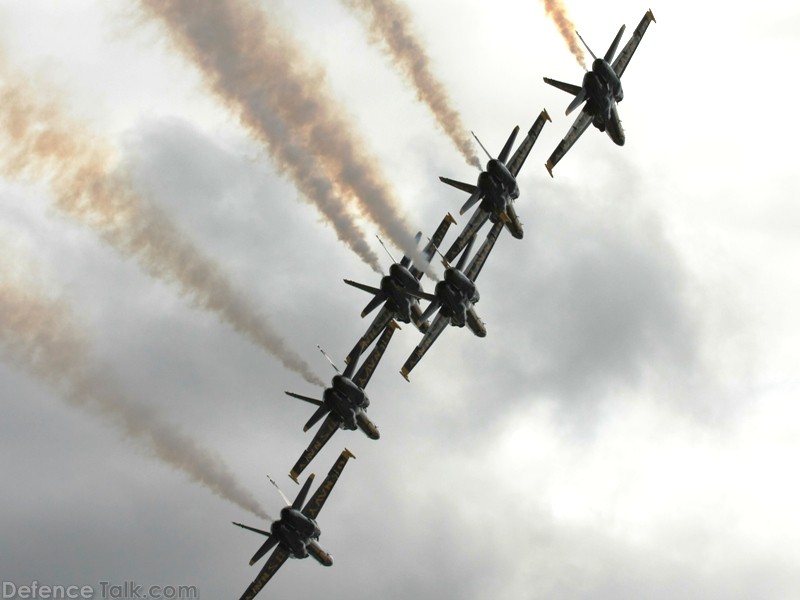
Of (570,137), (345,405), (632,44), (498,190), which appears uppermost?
(632,44)

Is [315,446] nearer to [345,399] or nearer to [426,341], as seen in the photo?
[345,399]

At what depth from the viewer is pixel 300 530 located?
81438 millimetres

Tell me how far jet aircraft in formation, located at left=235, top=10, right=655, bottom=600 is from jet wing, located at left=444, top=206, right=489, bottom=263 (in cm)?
6

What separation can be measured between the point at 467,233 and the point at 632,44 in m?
14.9

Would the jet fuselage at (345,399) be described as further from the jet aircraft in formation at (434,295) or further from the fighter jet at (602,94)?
the fighter jet at (602,94)

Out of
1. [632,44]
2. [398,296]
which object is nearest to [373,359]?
[398,296]

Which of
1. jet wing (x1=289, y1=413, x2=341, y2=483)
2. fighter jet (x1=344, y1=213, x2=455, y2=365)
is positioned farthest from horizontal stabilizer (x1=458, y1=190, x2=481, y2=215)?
jet wing (x1=289, y1=413, x2=341, y2=483)

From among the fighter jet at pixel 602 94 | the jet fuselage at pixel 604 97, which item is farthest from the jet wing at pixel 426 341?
the jet fuselage at pixel 604 97

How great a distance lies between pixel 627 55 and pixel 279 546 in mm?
36179

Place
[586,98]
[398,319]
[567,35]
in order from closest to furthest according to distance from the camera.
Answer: [567,35] < [586,98] < [398,319]

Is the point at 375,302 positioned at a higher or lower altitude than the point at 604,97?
lower

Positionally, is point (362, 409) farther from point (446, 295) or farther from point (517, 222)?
point (517, 222)

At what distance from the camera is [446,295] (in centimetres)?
7862

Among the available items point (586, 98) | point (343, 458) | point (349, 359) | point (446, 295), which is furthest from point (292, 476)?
point (586, 98)
